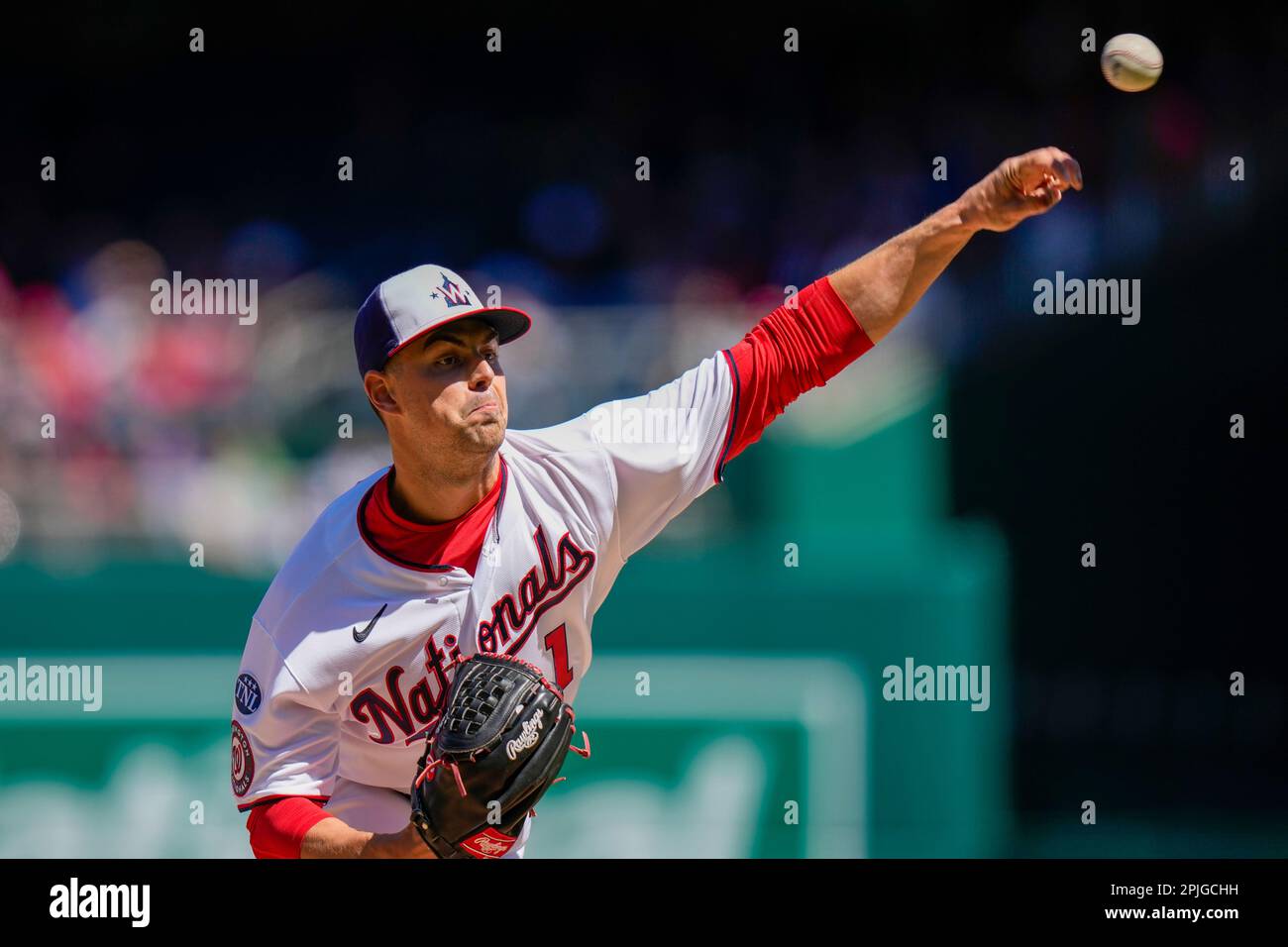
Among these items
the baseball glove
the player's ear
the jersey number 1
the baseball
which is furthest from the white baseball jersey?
the baseball

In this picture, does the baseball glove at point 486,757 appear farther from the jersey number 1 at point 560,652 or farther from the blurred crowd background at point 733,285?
the blurred crowd background at point 733,285

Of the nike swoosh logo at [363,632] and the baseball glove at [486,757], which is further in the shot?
the nike swoosh logo at [363,632]

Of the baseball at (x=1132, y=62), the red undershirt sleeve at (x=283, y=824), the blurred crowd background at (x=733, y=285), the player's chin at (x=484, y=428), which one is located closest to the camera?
the red undershirt sleeve at (x=283, y=824)

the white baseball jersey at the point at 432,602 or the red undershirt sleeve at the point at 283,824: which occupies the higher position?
the white baseball jersey at the point at 432,602

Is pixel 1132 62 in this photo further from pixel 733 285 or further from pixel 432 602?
pixel 733 285

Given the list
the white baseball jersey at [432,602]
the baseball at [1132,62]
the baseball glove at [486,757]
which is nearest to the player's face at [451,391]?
the white baseball jersey at [432,602]

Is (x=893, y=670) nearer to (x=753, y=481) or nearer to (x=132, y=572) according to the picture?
(x=753, y=481)

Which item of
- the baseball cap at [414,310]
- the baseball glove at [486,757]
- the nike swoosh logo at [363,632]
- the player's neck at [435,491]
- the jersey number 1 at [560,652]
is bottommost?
the baseball glove at [486,757]

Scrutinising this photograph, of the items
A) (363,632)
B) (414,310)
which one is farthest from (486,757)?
(414,310)
